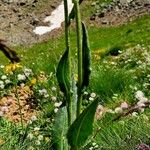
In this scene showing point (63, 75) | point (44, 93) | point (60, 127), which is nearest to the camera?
point (63, 75)

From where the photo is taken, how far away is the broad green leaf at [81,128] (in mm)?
4070

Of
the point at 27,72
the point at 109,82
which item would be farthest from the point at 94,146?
the point at 27,72

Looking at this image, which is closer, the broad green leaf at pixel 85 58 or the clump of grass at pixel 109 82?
the broad green leaf at pixel 85 58

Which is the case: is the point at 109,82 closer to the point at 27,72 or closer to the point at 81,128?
the point at 27,72

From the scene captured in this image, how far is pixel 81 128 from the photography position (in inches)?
164

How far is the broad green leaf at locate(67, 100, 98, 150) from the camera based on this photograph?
4070mm

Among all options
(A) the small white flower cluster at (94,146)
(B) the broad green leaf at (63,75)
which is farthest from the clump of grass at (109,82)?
(B) the broad green leaf at (63,75)

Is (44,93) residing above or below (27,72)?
above

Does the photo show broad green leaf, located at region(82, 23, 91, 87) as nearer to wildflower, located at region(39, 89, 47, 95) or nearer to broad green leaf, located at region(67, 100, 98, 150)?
broad green leaf, located at region(67, 100, 98, 150)

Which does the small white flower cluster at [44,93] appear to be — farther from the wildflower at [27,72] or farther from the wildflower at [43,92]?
the wildflower at [27,72]

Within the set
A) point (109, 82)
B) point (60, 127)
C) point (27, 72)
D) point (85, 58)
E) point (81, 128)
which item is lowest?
point (27, 72)

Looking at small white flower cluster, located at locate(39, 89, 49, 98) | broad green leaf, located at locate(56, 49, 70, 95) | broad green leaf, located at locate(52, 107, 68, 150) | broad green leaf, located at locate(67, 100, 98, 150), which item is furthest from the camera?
small white flower cluster, located at locate(39, 89, 49, 98)

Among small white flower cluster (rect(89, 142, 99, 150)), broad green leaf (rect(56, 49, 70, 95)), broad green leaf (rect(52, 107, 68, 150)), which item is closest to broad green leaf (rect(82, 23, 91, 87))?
broad green leaf (rect(56, 49, 70, 95))

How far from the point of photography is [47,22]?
239 ft
